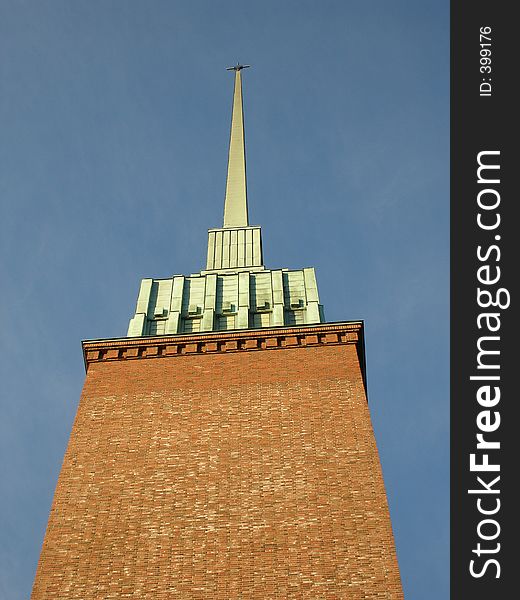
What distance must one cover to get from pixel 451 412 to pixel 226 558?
531 centimetres

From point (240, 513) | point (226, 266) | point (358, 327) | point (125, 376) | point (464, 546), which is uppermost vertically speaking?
point (226, 266)

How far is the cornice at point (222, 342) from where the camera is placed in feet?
89.7

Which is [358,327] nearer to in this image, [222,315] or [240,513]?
[222,315]

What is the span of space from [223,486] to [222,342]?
18.0ft

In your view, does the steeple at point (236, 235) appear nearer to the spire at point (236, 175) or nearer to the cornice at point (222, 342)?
the spire at point (236, 175)

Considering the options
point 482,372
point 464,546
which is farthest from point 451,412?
point 464,546

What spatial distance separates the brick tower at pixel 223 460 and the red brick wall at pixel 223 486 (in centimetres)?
3

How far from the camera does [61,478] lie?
23.6m

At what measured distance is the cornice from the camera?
27344 millimetres

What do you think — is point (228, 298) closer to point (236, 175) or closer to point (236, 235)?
point (236, 235)

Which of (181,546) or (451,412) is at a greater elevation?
(451,412)

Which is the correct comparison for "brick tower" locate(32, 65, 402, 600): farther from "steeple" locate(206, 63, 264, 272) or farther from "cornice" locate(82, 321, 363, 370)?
"steeple" locate(206, 63, 264, 272)

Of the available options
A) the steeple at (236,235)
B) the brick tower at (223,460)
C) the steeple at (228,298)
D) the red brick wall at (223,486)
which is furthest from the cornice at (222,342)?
the steeple at (236,235)

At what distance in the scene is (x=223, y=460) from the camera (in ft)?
77.5
